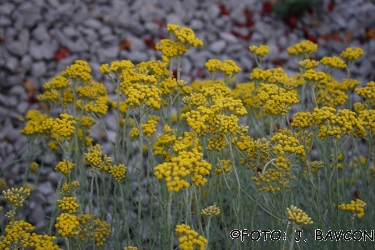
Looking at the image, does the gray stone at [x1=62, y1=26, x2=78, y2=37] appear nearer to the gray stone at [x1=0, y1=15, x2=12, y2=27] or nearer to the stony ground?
the stony ground

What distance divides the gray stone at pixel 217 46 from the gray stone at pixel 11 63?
2427 millimetres

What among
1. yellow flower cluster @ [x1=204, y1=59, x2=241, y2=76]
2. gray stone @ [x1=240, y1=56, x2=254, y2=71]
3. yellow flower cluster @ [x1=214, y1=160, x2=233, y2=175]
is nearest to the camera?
yellow flower cluster @ [x1=214, y1=160, x2=233, y2=175]

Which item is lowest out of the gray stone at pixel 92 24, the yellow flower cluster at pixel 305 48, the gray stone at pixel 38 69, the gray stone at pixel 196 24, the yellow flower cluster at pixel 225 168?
the yellow flower cluster at pixel 225 168

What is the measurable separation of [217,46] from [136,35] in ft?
3.46

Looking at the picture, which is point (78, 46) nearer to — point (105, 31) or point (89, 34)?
point (89, 34)

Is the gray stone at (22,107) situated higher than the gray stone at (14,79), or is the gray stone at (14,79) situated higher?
the gray stone at (14,79)

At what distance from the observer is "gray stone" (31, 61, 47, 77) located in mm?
5848

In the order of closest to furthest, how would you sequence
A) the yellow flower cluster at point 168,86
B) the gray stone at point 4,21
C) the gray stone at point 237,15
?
the yellow flower cluster at point 168,86 → the gray stone at point 4,21 → the gray stone at point 237,15

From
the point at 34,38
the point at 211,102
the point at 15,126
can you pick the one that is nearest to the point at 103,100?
the point at 211,102

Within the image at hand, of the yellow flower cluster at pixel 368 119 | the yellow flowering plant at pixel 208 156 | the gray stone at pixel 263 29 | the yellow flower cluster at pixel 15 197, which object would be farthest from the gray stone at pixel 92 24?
the yellow flower cluster at pixel 368 119

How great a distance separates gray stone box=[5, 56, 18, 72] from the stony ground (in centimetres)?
1

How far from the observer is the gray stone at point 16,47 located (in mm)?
5895

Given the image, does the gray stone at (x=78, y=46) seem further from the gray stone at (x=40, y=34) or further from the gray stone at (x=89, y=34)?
the gray stone at (x=40, y=34)

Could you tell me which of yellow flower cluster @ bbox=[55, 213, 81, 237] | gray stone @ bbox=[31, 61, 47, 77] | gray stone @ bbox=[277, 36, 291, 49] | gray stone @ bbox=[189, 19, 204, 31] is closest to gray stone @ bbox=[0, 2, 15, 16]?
gray stone @ bbox=[31, 61, 47, 77]
